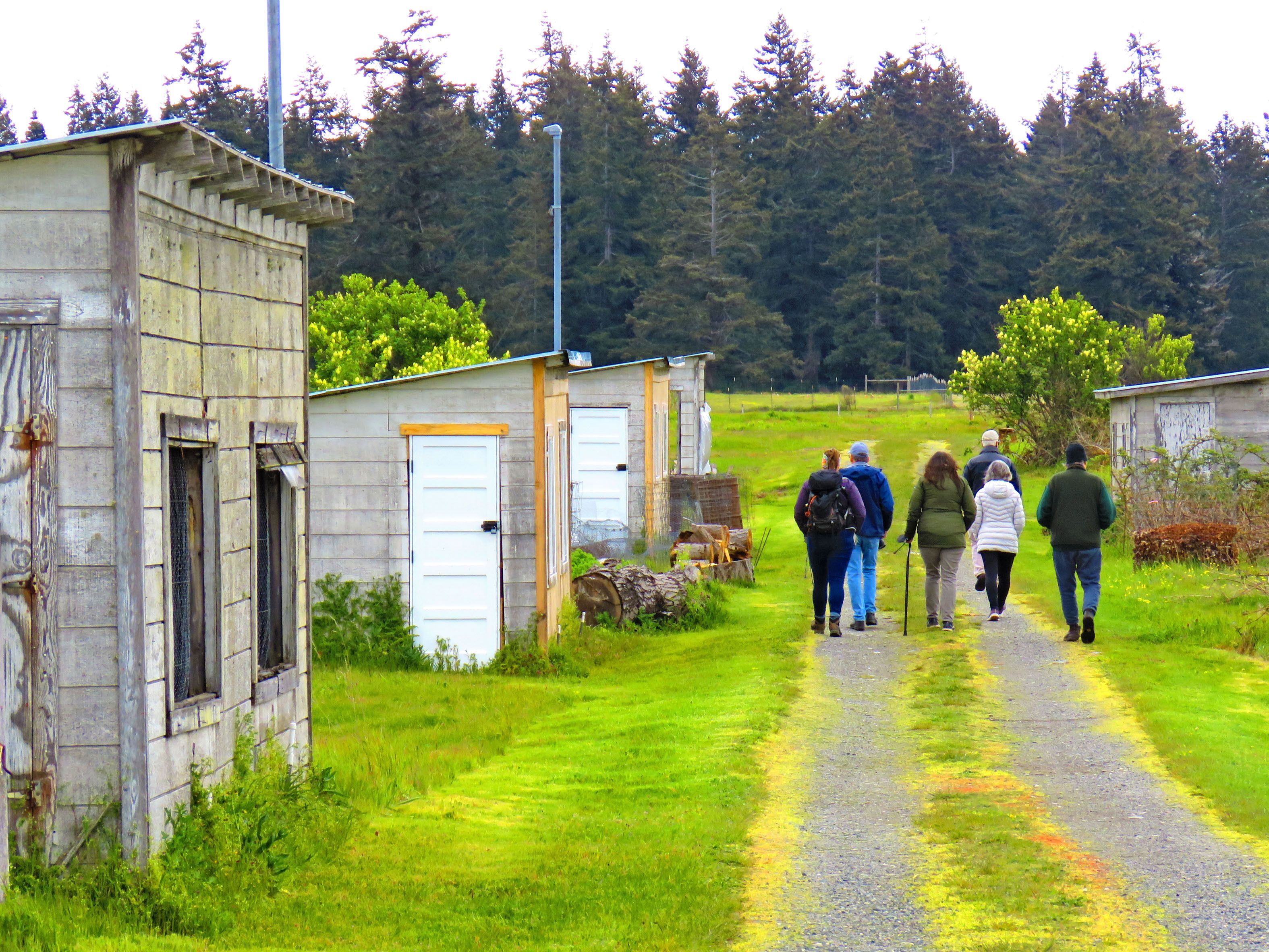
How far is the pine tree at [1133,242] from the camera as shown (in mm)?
68562

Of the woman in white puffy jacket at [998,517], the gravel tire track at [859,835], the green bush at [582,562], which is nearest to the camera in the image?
the gravel tire track at [859,835]

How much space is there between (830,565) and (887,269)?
59.9 m

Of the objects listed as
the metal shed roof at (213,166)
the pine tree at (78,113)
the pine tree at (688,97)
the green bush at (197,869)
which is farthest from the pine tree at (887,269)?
the green bush at (197,869)

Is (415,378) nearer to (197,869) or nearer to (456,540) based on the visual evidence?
(456,540)

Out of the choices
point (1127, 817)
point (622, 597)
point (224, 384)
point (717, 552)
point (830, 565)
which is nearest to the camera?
point (224, 384)

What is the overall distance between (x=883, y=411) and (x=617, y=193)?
76.0 feet

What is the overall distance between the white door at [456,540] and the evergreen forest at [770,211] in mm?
49639

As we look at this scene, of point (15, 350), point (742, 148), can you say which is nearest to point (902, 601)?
point (15, 350)

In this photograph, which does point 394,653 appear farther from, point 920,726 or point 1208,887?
point 1208,887

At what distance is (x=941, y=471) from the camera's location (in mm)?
13891

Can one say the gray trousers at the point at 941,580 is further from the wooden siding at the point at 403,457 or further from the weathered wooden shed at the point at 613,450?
the weathered wooden shed at the point at 613,450

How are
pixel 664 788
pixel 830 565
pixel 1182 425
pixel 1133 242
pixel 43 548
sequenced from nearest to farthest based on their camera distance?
1. pixel 43 548
2. pixel 664 788
3. pixel 830 565
4. pixel 1182 425
5. pixel 1133 242

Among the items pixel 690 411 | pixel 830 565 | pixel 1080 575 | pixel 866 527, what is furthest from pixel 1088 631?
pixel 690 411

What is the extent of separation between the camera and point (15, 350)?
20.5 feet
